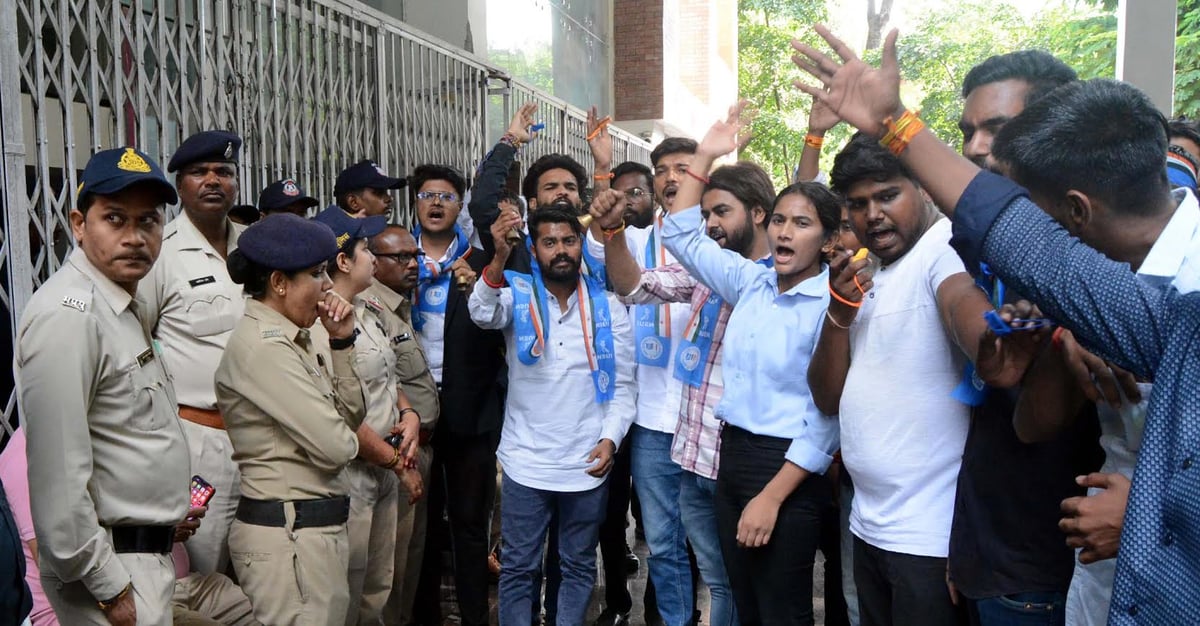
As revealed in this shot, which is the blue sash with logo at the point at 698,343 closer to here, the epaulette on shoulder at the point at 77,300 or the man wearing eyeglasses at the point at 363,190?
the man wearing eyeglasses at the point at 363,190

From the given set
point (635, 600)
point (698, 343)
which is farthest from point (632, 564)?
point (698, 343)

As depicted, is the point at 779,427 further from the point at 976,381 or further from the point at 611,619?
the point at 611,619

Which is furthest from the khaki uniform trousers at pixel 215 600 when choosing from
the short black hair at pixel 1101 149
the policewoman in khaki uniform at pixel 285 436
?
the short black hair at pixel 1101 149

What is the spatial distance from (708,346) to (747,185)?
2.22ft

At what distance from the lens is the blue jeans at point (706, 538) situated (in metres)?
3.64

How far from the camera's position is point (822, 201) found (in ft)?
10.7

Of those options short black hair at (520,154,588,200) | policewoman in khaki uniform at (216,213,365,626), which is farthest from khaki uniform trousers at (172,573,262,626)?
short black hair at (520,154,588,200)

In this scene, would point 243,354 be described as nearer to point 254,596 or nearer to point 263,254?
point 263,254

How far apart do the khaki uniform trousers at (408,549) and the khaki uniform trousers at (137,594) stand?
157 centimetres

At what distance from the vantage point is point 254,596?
Result: 295cm

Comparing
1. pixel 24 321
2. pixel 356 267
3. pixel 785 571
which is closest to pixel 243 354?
pixel 24 321

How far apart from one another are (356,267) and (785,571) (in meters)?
2.07

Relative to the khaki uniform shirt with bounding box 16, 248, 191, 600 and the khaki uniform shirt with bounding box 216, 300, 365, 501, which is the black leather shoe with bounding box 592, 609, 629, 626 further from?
the khaki uniform shirt with bounding box 16, 248, 191, 600

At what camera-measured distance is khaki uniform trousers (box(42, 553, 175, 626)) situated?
2.41m
